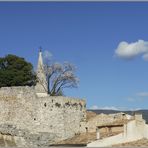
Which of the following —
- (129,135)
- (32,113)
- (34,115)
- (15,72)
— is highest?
(15,72)

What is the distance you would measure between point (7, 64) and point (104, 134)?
12897 millimetres

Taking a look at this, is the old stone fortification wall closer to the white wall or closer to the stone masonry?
the stone masonry

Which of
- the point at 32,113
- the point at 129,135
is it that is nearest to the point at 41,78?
the point at 32,113

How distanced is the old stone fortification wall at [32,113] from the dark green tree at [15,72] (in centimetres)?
360

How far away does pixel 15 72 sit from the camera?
62.0 metres

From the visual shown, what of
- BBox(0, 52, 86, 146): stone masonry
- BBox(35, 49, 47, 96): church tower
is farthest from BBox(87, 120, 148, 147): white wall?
BBox(35, 49, 47, 96): church tower

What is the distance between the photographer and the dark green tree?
2429 inches

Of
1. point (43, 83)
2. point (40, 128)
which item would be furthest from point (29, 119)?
point (43, 83)

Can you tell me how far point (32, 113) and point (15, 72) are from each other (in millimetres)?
5936

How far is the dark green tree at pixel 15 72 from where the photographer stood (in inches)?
2429

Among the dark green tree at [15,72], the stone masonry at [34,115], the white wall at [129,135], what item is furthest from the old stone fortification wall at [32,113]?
the white wall at [129,135]

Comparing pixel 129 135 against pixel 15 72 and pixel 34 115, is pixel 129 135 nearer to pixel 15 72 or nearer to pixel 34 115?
pixel 34 115

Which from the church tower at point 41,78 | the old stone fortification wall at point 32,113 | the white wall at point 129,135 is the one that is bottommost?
the white wall at point 129,135

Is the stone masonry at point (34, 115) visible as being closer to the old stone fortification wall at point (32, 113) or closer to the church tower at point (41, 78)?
the old stone fortification wall at point (32, 113)
